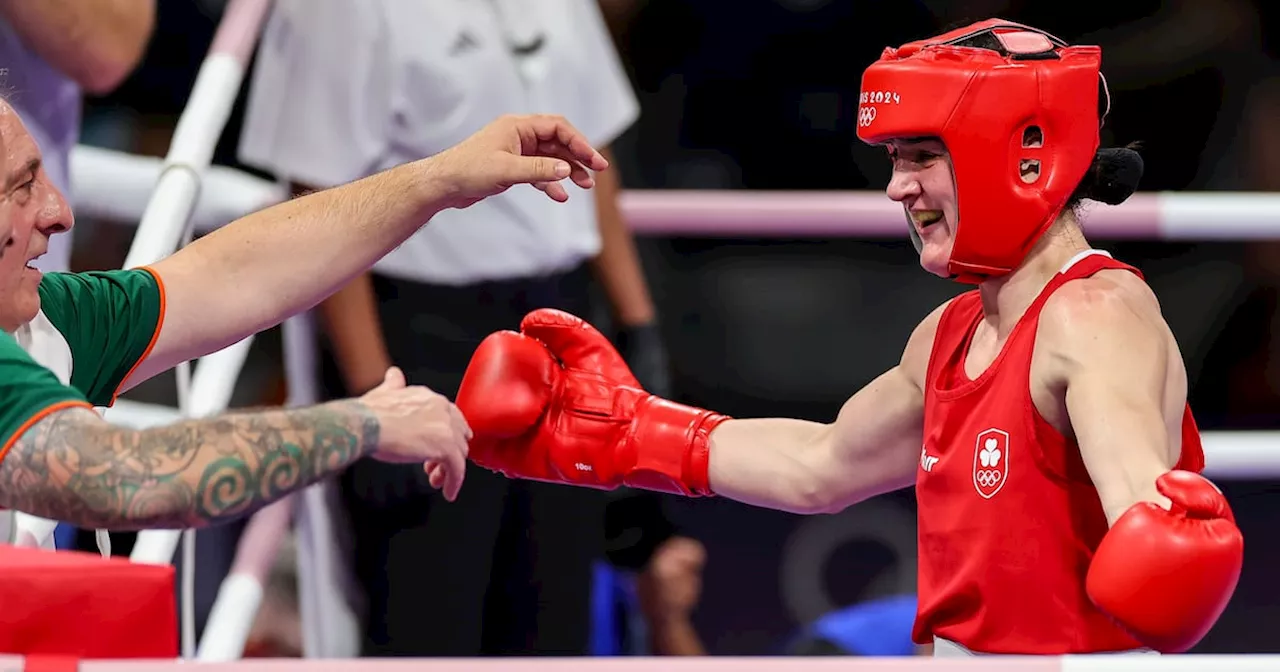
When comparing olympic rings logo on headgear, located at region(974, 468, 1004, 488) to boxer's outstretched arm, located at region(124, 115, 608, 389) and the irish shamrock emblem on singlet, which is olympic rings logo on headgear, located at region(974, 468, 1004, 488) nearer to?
the irish shamrock emblem on singlet

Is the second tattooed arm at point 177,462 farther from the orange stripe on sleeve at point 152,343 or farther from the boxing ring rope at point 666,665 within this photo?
the orange stripe on sleeve at point 152,343

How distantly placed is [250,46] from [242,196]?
9.2 inches

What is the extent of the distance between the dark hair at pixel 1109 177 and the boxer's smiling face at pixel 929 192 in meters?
0.13

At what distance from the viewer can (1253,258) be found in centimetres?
331

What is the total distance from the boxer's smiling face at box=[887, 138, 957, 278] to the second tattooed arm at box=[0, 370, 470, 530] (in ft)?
1.98

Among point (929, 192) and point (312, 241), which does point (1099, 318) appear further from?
point (312, 241)

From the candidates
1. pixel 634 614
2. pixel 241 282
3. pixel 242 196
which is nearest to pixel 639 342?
pixel 634 614

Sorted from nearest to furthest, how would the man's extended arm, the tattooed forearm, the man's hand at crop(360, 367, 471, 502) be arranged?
the tattooed forearm, the man's hand at crop(360, 367, 471, 502), the man's extended arm

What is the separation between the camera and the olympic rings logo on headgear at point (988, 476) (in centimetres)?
147

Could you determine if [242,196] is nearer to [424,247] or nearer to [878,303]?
[424,247]

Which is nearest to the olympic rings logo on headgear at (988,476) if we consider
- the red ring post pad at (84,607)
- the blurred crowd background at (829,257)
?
the red ring post pad at (84,607)

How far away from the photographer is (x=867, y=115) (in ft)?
5.13

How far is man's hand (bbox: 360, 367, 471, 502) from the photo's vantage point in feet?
4.24

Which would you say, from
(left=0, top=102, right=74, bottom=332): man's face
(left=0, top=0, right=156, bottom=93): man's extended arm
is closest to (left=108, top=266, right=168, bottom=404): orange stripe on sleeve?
(left=0, top=102, right=74, bottom=332): man's face
